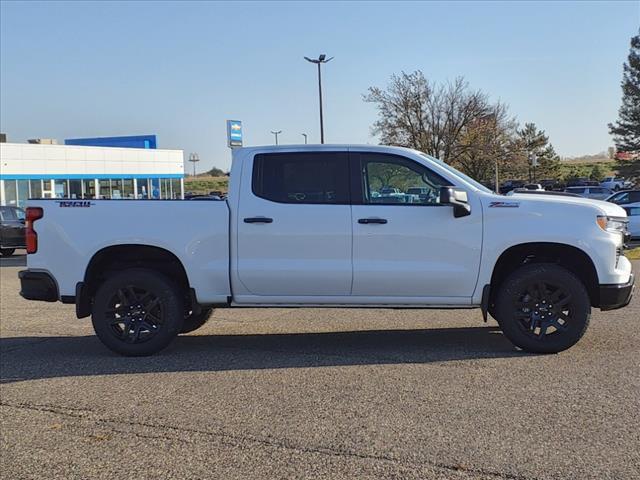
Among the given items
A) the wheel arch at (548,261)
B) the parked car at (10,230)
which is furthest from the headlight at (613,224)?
the parked car at (10,230)

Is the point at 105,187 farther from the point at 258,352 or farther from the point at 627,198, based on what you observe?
the point at 258,352

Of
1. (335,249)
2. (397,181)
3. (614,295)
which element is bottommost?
(614,295)

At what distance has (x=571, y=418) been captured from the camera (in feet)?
14.8

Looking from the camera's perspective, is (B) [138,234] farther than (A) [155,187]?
No

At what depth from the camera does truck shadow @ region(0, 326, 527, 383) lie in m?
6.18

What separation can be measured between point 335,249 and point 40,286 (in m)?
3.04

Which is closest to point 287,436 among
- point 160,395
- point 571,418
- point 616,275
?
point 160,395

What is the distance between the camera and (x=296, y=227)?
251 inches

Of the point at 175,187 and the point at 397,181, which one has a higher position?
the point at 175,187

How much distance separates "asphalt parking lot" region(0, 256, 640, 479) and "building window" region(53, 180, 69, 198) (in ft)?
123

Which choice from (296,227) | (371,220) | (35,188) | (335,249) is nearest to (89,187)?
(35,188)

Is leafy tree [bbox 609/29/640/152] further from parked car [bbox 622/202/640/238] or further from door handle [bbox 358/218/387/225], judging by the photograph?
door handle [bbox 358/218/387/225]

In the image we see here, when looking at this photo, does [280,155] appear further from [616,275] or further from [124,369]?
[616,275]

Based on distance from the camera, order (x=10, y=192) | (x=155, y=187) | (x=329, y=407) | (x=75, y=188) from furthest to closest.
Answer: (x=155, y=187), (x=75, y=188), (x=10, y=192), (x=329, y=407)
